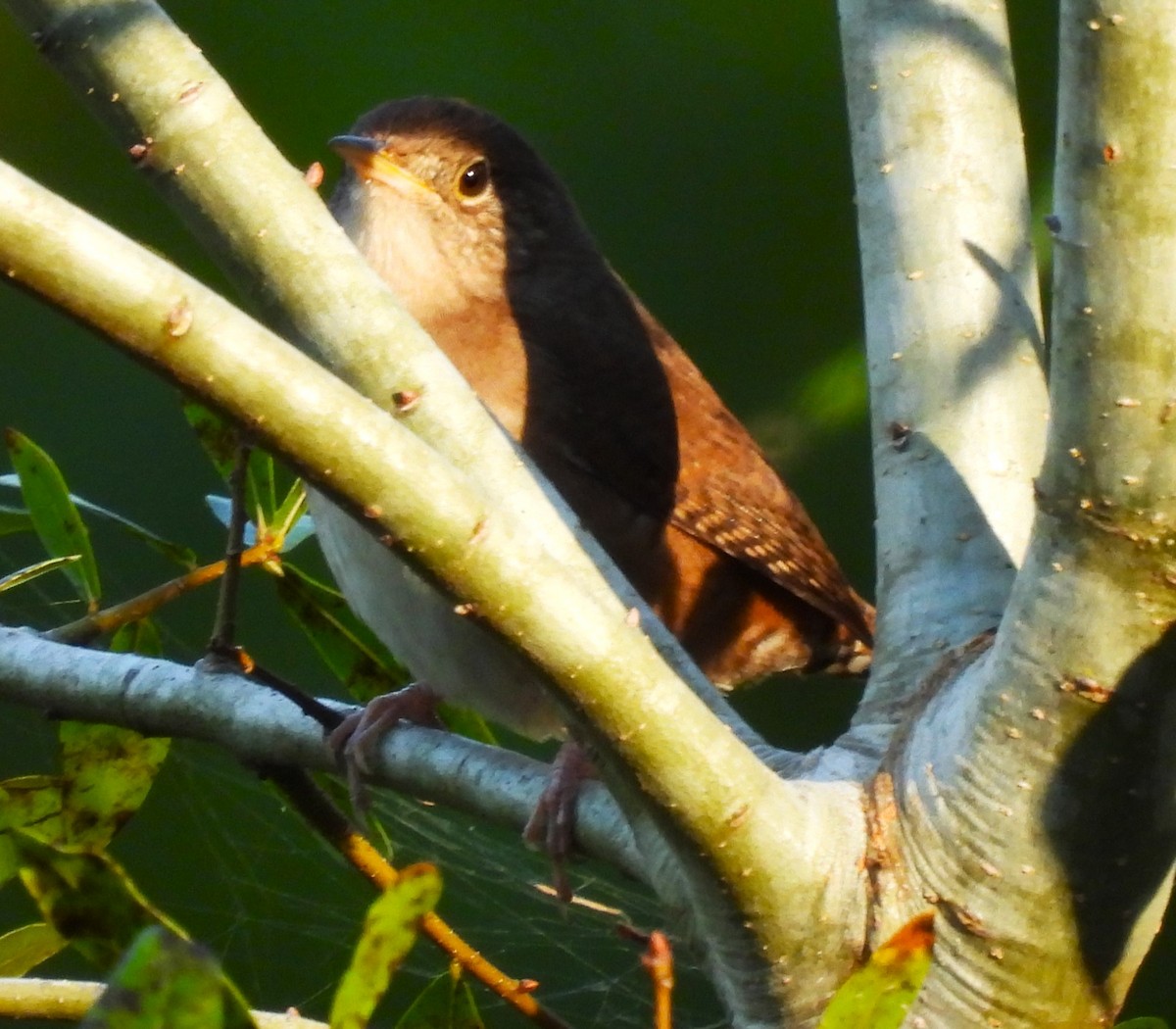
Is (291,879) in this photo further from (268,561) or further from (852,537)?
(268,561)

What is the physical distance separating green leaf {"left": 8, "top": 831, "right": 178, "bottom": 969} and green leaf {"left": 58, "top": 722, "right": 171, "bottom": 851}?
0.89 metres

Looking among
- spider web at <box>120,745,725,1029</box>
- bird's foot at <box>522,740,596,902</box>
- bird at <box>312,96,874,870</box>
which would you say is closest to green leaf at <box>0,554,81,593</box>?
bird at <box>312,96,874,870</box>

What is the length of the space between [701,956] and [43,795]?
0.96 meters

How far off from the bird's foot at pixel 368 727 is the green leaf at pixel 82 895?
858 mm

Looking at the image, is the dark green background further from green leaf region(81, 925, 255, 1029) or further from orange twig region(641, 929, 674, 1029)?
green leaf region(81, 925, 255, 1029)

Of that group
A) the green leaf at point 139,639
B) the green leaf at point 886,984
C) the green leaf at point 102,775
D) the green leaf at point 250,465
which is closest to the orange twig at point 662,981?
the green leaf at point 886,984

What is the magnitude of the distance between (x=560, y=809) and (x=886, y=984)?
0.82m

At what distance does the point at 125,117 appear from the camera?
3.93ft

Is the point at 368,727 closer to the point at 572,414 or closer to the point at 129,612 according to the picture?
the point at 129,612

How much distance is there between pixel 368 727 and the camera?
2.19m

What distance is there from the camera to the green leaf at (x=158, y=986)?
0.71 m

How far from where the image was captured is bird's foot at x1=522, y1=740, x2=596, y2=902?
180 cm

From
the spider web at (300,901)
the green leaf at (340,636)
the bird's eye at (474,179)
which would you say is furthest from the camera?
the spider web at (300,901)

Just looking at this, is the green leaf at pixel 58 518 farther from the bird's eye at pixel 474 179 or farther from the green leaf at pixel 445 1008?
the bird's eye at pixel 474 179
